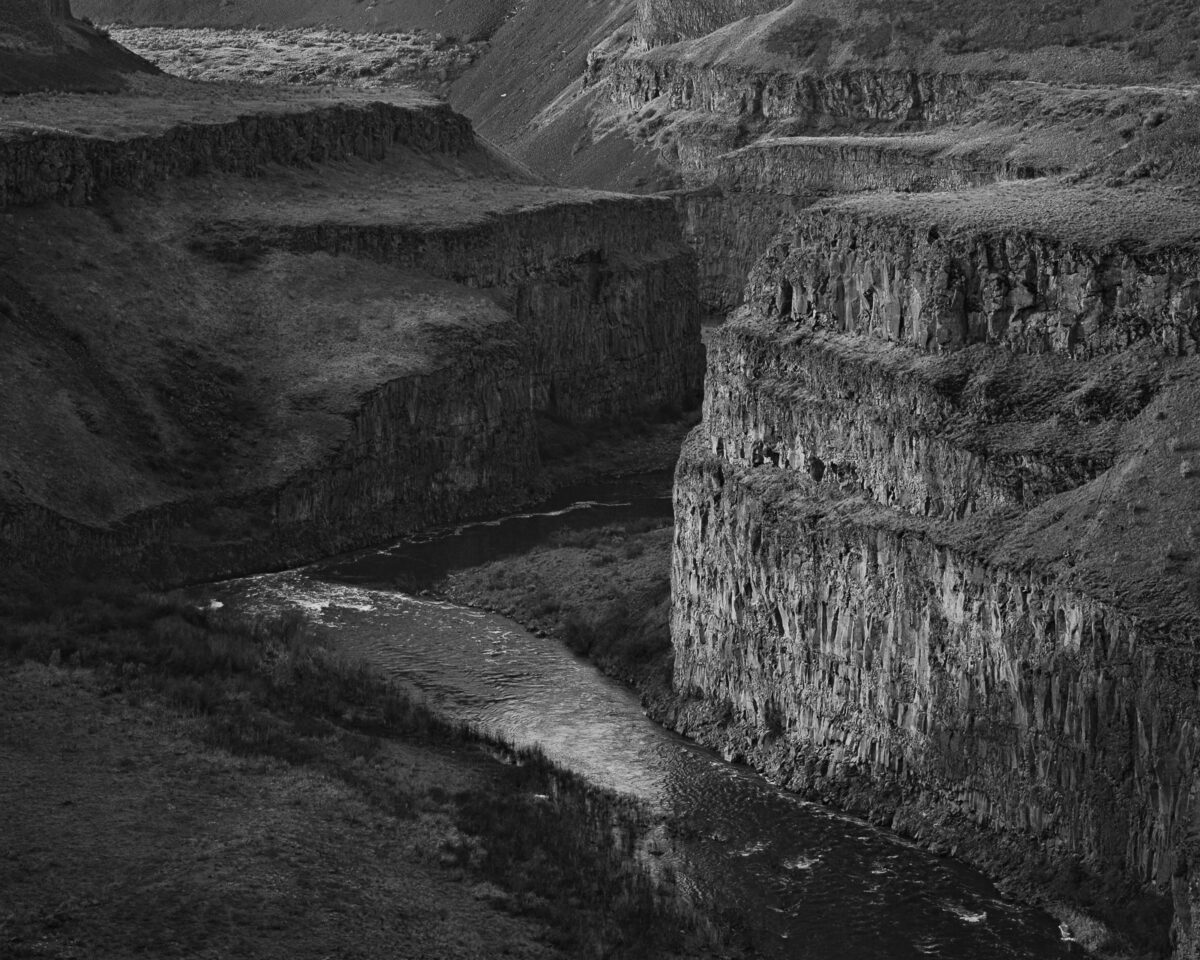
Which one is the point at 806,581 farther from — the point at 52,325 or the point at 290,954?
the point at 52,325

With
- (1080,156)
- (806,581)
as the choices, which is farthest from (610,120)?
(806,581)

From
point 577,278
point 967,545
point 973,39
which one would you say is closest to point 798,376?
point 967,545

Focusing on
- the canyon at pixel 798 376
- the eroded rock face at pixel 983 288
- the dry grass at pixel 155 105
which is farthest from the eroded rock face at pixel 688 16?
the eroded rock face at pixel 983 288

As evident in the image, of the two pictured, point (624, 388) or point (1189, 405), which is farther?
point (624, 388)

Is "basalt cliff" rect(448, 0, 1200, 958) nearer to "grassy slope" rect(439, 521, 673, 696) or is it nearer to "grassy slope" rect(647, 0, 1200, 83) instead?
"grassy slope" rect(439, 521, 673, 696)

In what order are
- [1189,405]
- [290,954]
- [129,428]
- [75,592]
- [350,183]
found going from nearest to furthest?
[290,954] → [1189,405] → [75,592] → [129,428] → [350,183]

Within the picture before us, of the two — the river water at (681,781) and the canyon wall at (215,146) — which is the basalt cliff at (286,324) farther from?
the river water at (681,781)
